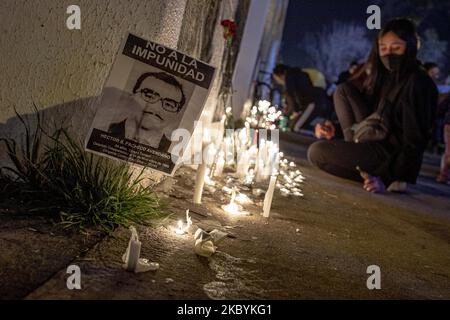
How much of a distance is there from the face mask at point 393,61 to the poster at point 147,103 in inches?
141

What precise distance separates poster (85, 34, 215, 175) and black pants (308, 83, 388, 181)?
142 inches

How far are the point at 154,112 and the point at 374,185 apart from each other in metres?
3.86

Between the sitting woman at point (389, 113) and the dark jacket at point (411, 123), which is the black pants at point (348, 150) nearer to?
the sitting woman at point (389, 113)

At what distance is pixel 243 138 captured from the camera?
5895mm

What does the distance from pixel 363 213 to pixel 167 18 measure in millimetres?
2620

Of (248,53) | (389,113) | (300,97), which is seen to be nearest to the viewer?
(389,113)

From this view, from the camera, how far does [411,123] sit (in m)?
6.00

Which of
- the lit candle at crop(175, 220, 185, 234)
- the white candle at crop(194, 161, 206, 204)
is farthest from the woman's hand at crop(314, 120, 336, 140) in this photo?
the lit candle at crop(175, 220, 185, 234)

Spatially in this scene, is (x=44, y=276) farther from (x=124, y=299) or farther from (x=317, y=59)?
(x=317, y=59)

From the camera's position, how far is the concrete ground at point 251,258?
7.13 feet

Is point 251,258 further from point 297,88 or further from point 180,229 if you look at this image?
point 297,88

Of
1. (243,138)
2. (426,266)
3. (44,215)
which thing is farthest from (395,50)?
(44,215)

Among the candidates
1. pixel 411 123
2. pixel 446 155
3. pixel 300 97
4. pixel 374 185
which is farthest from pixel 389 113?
pixel 300 97
